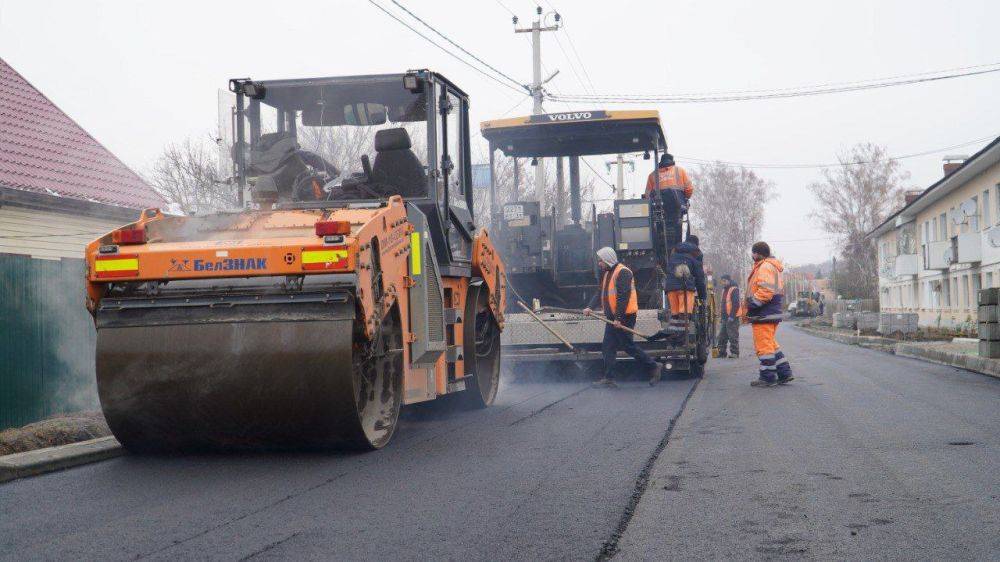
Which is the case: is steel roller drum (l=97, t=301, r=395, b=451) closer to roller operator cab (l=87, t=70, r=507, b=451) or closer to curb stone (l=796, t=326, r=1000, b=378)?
roller operator cab (l=87, t=70, r=507, b=451)

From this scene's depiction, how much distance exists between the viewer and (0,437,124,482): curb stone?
5840 mm

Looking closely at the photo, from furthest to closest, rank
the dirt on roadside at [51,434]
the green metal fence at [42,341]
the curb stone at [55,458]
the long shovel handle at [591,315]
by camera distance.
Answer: the long shovel handle at [591,315], the green metal fence at [42,341], the dirt on roadside at [51,434], the curb stone at [55,458]

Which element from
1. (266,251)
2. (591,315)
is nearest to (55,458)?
(266,251)

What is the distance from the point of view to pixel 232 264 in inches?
232

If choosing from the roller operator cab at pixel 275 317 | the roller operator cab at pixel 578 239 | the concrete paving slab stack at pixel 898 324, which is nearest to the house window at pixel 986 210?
the concrete paving slab stack at pixel 898 324

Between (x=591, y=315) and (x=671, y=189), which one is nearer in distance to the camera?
(x=591, y=315)

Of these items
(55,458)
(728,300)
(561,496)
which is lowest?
(561,496)

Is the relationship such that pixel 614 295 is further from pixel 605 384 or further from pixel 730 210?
pixel 730 210

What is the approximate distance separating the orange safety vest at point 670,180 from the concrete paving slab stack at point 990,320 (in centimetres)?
447

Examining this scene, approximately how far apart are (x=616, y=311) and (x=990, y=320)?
19.0 feet

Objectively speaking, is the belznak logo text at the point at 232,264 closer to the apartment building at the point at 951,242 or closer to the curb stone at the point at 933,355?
the curb stone at the point at 933,355

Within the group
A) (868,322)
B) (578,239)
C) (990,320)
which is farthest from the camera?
(868,322)

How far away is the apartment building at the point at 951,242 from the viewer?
3008 cm

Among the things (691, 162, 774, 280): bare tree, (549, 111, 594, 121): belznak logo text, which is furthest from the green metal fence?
A: (691, 162, 774, 280): bare tree
